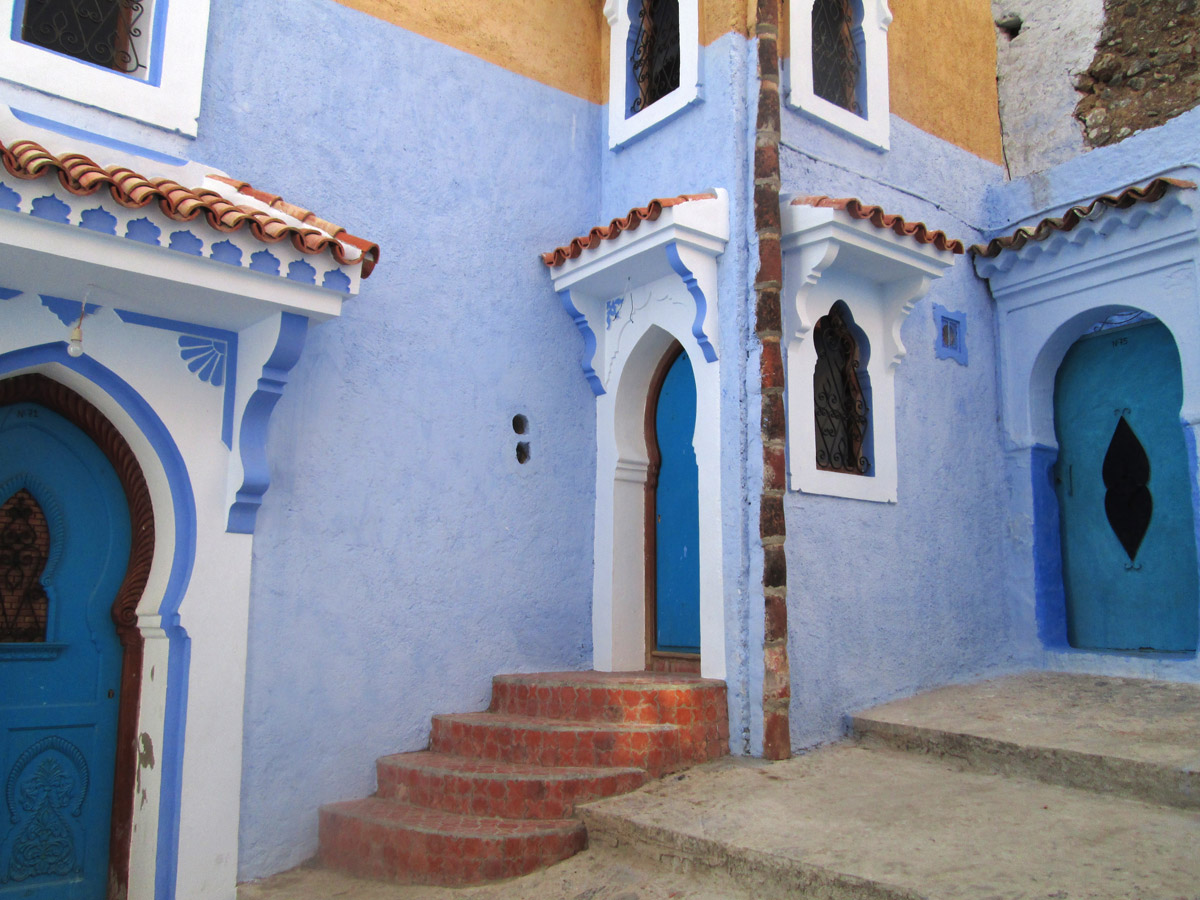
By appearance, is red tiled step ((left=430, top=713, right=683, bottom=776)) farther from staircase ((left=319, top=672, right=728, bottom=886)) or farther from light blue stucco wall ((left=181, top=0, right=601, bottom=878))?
light blue stucco wall ((left=181, top=0, right=601, bottom=878))

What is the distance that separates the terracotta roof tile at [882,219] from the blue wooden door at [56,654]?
434cm

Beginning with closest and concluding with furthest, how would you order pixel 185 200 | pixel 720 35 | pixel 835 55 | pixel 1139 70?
pixel 185 200 → pixel 720 35 → pixel 835 55 → pixel 1139 70

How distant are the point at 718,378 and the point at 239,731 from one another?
3.36 metres

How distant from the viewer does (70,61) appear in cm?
496

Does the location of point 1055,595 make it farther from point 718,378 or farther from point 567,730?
point 567,730

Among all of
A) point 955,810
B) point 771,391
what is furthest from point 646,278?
point 955,810

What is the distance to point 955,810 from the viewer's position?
443cm

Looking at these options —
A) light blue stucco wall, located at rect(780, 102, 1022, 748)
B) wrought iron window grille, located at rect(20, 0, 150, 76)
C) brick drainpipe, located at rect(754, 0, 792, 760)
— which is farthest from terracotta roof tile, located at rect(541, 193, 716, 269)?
wrought iron window grille, located at rect(20, 0, 150, 76)

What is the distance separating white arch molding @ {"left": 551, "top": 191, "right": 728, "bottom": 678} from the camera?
571cm

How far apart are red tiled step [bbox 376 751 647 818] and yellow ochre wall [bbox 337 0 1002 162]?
468cm

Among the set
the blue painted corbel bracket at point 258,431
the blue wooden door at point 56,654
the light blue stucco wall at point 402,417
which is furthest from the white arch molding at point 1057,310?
the blue wooden door at point 56,654

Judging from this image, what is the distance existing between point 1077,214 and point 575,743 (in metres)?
5.08

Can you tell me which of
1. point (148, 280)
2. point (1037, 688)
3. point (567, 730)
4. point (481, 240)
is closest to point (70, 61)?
point (148, 280)

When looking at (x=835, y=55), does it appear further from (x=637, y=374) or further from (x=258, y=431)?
(x=258, y=431)
